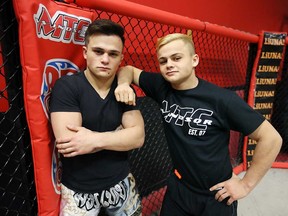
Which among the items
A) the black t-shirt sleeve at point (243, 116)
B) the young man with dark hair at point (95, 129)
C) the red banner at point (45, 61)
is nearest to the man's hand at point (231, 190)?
the black t-shirt sleeve at point (243, 116)

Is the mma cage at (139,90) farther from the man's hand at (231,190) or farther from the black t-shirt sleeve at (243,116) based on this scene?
the man's hand at (231,190)

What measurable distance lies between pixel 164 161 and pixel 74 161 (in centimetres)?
127

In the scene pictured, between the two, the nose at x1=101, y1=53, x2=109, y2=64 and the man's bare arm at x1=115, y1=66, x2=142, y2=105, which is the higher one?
the nose at x1=101, y1=53, x2=109, y2=64

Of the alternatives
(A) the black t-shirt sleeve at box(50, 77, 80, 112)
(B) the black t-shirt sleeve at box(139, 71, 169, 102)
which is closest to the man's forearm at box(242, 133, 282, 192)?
(B) the black t-shirt sleeve at box(139, 71, 169, 102)

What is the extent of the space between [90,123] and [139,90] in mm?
1076

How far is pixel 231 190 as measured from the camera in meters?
1.03

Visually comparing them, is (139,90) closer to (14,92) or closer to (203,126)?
(203,126)

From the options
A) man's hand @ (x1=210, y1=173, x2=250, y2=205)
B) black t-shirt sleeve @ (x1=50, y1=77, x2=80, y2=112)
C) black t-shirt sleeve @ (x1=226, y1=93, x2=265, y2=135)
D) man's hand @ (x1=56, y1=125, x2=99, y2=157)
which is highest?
black t-shirt sleeve @ (x1=50, y1=77, x2=80, y2=112)

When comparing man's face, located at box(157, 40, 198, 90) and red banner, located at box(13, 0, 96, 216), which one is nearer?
red banner, located at box(13, 0, 96, 216)

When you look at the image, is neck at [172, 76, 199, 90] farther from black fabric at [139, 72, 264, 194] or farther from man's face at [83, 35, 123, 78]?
man's face at [83, 35, 123, 78]

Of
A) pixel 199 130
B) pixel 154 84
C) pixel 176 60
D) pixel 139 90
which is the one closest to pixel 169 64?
pixel 176 60

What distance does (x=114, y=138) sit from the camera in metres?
0.86

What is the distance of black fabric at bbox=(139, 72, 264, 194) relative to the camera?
947 millimetres

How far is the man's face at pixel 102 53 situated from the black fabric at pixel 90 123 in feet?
0.23
